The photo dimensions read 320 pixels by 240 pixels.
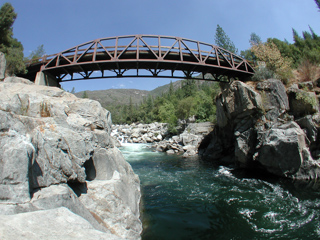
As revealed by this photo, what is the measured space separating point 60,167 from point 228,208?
7.38 metres

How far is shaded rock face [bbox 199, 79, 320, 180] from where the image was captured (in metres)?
11.8

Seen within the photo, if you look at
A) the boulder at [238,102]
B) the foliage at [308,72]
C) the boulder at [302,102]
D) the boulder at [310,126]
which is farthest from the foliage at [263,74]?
the boulder at [310,126]

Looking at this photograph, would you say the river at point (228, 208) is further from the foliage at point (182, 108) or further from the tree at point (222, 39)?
the tree at point (222, 39)

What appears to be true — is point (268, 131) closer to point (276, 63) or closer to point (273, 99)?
point (273, 99)

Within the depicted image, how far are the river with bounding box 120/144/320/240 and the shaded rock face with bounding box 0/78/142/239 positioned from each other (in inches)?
64.4

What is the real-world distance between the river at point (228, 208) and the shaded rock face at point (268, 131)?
1505mm

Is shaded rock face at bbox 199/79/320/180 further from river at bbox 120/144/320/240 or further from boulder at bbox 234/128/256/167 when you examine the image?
river at bbox 120/144/320/240

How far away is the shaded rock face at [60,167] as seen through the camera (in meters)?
4.02

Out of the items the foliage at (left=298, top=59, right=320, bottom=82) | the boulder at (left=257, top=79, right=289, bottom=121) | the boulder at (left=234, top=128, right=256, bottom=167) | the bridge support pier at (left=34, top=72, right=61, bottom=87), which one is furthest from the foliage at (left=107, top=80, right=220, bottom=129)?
the bridge support pier at (left=34, top=72, right=61, bottom=87)

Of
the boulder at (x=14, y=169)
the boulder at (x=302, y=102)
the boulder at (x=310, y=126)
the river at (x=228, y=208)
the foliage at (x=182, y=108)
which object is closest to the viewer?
the boulder at (x=14, y=169)

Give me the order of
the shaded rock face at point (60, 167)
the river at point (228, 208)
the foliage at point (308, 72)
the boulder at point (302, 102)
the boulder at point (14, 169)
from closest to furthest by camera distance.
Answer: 1. the boulder at point (14, 169)
2. the shaded rock face at point (60, 167)
3. the river at point (228, 208)
4. the boulder at point (302, 102)
5. the foliage at point (308, 72)

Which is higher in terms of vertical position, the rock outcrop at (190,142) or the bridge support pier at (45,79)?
the bridge support pier at (45,79)

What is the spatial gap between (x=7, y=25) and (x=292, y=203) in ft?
118

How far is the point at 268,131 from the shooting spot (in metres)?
13.3
